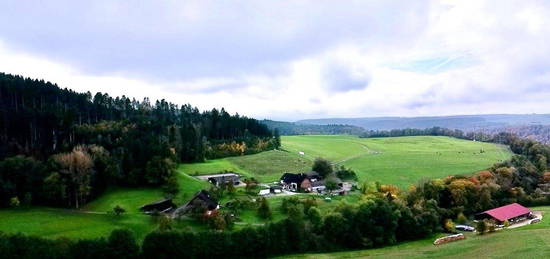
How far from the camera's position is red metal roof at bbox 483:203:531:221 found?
2513 inches

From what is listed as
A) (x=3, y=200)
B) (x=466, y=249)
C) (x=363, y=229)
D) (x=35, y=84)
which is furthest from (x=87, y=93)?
(x=466, y=249)

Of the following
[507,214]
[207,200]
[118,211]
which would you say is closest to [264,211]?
[207,200]

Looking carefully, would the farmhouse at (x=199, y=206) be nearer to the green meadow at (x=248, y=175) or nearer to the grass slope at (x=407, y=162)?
the green meadow at (x=248, y=175)

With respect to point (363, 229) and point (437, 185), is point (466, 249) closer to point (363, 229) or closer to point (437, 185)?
point (363, 229)

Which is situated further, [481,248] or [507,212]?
[507,212]

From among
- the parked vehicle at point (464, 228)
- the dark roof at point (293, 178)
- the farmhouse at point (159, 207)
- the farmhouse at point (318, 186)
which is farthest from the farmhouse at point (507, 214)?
the farmhouse at point (159, 207)

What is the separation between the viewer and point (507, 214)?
65.1 m

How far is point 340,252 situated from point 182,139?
5022 cm

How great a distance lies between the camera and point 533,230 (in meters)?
53.8

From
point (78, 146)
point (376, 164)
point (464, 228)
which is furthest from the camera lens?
point (376, 164)

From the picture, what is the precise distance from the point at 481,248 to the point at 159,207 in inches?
1502

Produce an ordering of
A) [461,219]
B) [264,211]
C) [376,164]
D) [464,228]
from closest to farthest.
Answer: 1. [264,211]
2. [464,228]
3. [461,219]
4. [376,164]

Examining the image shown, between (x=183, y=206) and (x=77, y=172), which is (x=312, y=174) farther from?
(x=77, y=172)

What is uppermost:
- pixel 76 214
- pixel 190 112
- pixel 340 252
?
pixel 190 112
